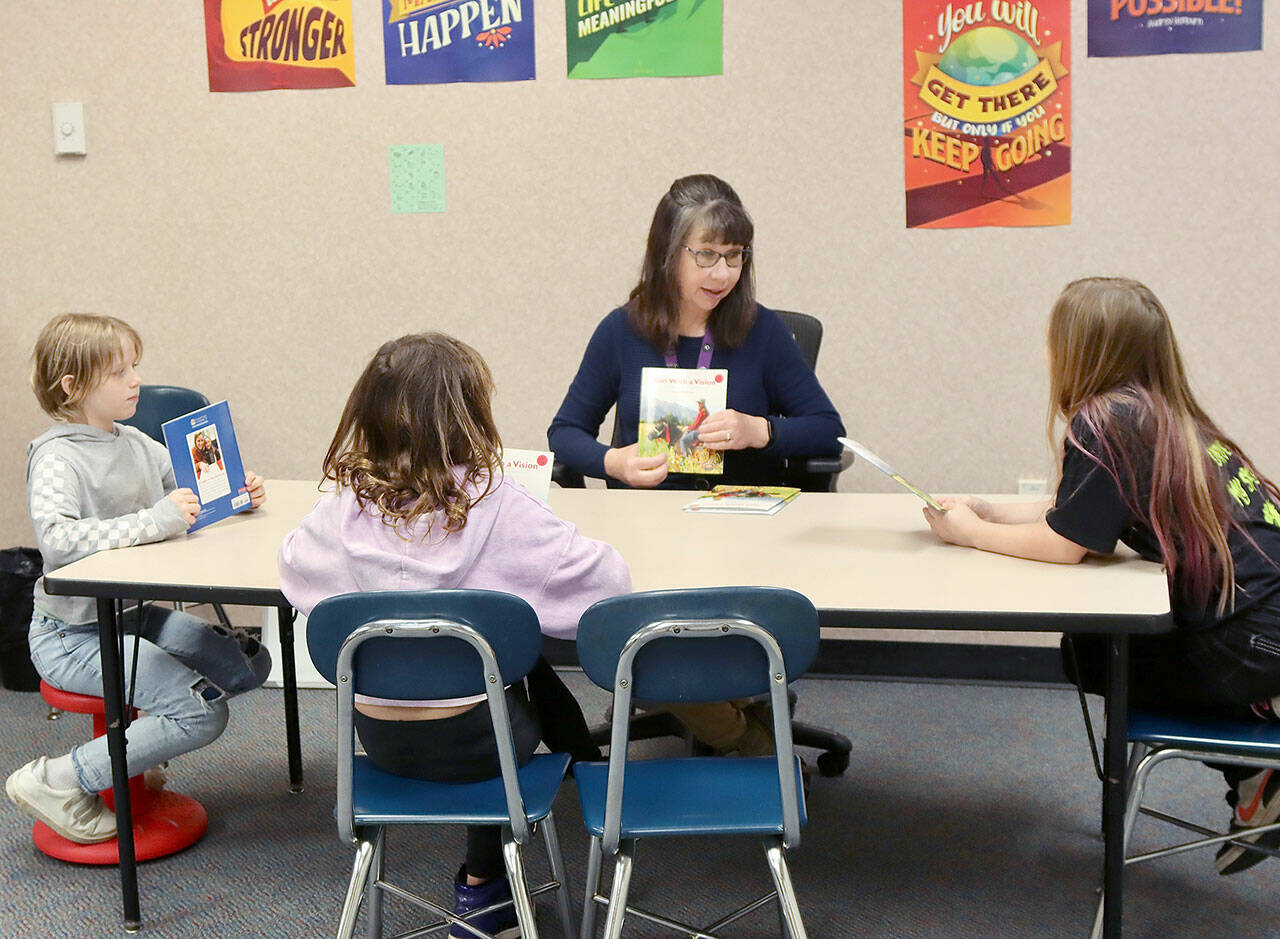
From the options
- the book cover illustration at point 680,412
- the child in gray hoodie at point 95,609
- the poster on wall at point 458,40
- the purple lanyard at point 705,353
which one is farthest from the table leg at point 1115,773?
the poster on wall at point 458,40

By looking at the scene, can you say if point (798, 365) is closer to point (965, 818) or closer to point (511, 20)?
point (965, 818)

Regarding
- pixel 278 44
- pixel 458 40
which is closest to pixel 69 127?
pixel 278 44

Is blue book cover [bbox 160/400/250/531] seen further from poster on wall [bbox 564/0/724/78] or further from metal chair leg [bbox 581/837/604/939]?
poster on wall [bbox 564/0/724/78]

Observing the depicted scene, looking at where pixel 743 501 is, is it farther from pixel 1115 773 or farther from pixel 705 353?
pixel 1115 773

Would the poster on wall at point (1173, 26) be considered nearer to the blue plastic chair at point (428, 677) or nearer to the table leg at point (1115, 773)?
the table leg at point (1115, 773)

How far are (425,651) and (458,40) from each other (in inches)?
97.8

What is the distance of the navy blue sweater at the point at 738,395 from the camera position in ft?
9.36

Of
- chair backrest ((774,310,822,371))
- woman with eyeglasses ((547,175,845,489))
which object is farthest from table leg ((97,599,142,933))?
chair backrest ((774,310,822,371))

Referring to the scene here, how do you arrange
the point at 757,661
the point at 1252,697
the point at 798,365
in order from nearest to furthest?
the point at 757,661, the point at 1252,697, the point at 798,365

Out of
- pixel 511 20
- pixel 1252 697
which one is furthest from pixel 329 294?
pixel 1252 697

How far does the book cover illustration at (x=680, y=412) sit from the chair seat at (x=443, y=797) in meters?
0.91

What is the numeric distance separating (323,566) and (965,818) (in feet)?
5.25

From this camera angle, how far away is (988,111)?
11.2 ft

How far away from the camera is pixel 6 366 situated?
3.93 meters
